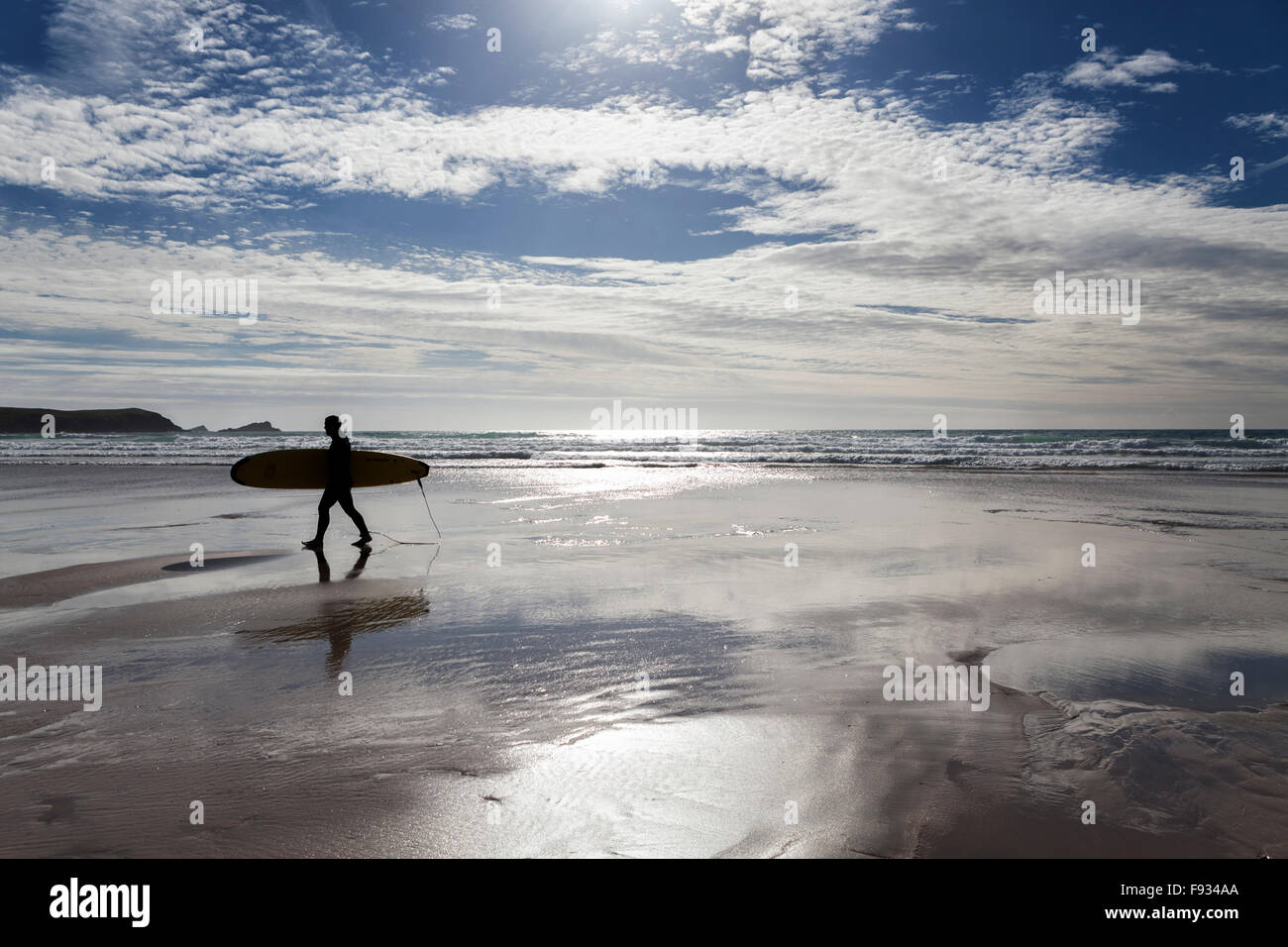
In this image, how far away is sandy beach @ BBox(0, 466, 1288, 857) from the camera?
3066 millimetres

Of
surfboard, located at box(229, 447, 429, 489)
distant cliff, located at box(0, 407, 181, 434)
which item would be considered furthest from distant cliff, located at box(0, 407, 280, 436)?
surfboard, located at box(229, 447, 429, 489)

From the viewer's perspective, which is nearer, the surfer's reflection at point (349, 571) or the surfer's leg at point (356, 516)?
the surfer's reflection at point (349, 571)

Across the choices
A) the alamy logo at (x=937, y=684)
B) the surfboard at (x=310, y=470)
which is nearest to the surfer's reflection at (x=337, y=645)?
the alamy logo at (x=937, y=684)

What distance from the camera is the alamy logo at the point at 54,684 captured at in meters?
4.59

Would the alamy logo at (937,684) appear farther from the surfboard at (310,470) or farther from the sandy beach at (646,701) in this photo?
the surfboard at (310,470)

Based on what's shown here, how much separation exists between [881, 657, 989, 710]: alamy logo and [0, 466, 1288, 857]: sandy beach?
0.11 meters

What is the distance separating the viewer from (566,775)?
138 inches

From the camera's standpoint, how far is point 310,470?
13.4m

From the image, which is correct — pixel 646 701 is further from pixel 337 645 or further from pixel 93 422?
pixel 93 422

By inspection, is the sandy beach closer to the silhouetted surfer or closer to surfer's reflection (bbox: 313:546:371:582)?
surfer's reflection (bbox: 313:546:371:582)

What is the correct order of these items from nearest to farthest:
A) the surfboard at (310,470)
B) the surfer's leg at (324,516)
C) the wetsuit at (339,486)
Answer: the surfer's leg at (324,516)
the wetsuit at (339,486)
the surfboard at (310,470)

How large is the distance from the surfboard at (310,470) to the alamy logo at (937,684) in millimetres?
10144
